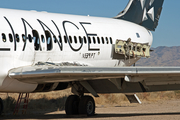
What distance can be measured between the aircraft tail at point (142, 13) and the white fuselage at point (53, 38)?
2.42 metres

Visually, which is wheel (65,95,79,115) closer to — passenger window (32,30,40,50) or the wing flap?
the wing flap

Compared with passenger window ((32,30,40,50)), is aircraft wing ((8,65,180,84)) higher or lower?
lower

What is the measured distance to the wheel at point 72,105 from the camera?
63.7ft

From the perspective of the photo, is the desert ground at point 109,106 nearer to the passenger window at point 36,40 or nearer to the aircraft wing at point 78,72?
the aircraft wing at point 78,72

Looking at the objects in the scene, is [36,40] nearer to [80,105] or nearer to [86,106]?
[80,105]

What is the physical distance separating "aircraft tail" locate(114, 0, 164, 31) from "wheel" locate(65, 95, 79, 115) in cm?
782

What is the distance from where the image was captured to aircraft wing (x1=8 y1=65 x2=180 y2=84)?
14859 mm

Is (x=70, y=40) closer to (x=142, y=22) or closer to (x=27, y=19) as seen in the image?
(x=27, y=19)

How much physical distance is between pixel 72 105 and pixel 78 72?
15.9 feet

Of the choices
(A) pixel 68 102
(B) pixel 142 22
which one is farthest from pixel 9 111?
(B) pixel 142 22

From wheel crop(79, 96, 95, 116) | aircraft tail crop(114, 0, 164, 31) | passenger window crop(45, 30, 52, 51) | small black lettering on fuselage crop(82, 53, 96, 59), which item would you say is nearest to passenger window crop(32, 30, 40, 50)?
passenger window crop(45, 30, 52, 51)

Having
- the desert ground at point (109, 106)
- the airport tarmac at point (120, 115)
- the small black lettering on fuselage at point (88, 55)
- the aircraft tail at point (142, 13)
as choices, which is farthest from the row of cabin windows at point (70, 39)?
the aircraft tail at point (142, 13)

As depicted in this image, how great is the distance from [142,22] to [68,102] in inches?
361

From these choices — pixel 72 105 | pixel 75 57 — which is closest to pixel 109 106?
pixel 72 105
